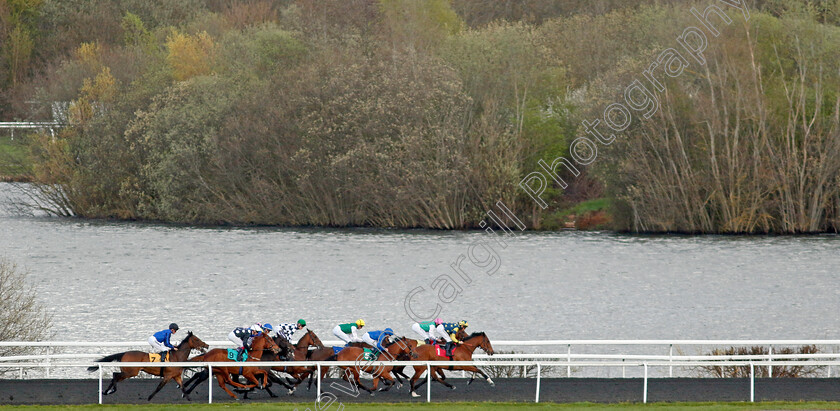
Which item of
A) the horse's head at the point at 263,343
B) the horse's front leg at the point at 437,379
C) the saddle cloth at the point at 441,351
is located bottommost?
the horse's front leg at the point at 437,379

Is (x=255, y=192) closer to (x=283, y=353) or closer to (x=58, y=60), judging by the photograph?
(x=58, y=60)

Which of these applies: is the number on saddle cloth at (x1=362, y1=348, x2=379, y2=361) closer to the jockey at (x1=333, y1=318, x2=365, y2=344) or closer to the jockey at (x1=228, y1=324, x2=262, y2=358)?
the jockey at (x1=333, y1=318, x2=365, y2=344)

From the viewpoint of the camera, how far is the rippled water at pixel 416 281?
31.6m

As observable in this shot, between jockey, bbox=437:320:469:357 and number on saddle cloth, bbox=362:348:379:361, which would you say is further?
jockey, bbox=437:320:469:357

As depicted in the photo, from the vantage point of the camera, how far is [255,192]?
179ft

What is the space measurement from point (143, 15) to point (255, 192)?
27.6 metres

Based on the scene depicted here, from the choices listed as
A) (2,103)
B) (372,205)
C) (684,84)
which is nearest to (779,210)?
(684,84)

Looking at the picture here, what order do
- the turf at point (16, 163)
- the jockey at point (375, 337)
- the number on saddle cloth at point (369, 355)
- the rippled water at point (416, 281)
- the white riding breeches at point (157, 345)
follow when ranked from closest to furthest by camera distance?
the white riding breeches at point (157, 345) < the number on saddle cloth at point (369, 355) < the jockey at point (375, 337) < the rippled water at point (416, 281) < the turf at point (16, 163)

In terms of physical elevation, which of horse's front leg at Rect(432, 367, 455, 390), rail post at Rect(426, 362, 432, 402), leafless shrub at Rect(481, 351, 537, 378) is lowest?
leafless shrub at Rect(481, 351, 537, 378)

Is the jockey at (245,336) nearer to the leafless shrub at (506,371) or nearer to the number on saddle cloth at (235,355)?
the number on saddle cloth at (235,355)

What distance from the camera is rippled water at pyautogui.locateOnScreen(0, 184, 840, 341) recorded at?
1245 inches

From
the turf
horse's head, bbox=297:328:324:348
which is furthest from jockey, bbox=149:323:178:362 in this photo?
the turf

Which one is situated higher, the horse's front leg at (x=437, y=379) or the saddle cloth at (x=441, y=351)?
the saddle cloth at (x=441, y=351)

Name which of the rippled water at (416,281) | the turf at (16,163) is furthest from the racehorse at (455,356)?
the turf at (16,163)
